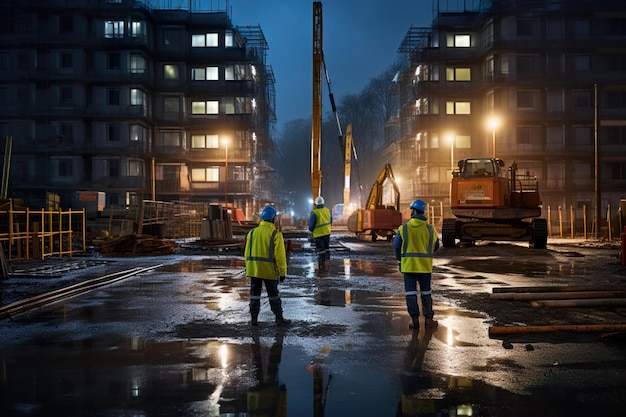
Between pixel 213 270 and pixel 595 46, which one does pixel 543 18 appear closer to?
pixel 595 46

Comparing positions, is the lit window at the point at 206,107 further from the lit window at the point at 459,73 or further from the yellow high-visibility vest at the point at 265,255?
the yellow high-visibility vest at the point at 265,255

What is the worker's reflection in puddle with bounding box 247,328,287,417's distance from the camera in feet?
15.0

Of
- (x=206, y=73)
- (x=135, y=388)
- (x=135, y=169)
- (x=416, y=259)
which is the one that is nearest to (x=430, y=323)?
(x=416, y=259)

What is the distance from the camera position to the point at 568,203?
2079 inches

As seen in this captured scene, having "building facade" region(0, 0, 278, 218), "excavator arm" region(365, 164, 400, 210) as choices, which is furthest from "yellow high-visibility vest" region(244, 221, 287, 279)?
"building facade" region(0, 0, 278, 218)

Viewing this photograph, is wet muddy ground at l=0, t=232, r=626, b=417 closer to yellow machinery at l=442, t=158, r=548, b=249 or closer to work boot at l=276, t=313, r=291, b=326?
work boot at l=276, t=313, r=291, b=326

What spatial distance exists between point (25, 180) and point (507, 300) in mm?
52224

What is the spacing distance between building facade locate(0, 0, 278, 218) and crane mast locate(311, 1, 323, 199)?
74.0 feet

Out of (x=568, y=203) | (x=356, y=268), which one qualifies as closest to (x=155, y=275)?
(x=356, y=268)

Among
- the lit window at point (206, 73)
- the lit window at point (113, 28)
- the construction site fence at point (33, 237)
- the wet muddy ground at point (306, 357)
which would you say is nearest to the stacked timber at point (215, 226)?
the construction site fence at point (33, 237)

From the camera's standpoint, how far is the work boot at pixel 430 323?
26.2 feet

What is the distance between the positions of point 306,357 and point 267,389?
1.21 m

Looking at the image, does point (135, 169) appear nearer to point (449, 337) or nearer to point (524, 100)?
point (524, 100)

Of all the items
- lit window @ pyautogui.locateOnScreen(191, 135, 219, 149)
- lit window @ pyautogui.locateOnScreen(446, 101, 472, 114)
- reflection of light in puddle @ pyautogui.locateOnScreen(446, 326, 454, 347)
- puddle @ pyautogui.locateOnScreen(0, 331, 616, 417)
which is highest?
lit window @ pyautogui.locateOnScreen(446, 101, 472, 114)
